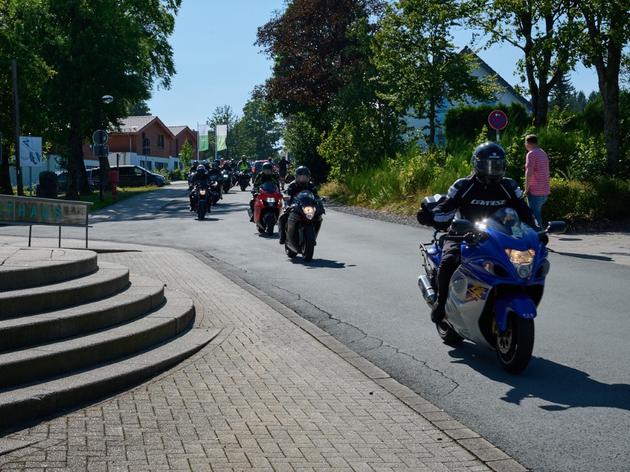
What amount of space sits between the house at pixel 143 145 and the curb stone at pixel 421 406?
268 feet

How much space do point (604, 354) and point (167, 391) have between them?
3653mm

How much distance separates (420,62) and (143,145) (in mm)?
75083

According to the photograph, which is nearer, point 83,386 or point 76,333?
point 83,386

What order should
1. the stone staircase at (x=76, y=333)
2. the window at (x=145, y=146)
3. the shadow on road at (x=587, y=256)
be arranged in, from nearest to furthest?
the stone staircase at (x=76, y=333)
the shadow on road at (x=587, y=256)
the window at (x=145, y=146)

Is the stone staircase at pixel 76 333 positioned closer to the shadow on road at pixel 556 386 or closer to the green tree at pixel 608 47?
the shadow on road at pixel 556 386

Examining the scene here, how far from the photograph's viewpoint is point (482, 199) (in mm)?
6621

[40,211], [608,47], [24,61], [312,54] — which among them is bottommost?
[40,211]

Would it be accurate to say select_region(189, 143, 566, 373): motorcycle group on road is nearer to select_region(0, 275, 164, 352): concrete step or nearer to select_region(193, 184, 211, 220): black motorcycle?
select_region(0, 275, 164, 352): concrete step

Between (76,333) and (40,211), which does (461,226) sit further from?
(40,211)

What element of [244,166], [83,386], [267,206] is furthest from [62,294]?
[244,166]

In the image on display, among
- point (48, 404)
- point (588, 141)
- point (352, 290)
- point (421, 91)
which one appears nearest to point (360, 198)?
point (421, 91)

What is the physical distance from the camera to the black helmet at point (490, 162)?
6453 mm

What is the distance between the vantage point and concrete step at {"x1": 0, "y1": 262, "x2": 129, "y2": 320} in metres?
6.28

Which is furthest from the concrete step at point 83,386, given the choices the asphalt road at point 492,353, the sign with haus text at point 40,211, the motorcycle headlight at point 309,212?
the motorcycle headlight at point 309,212
